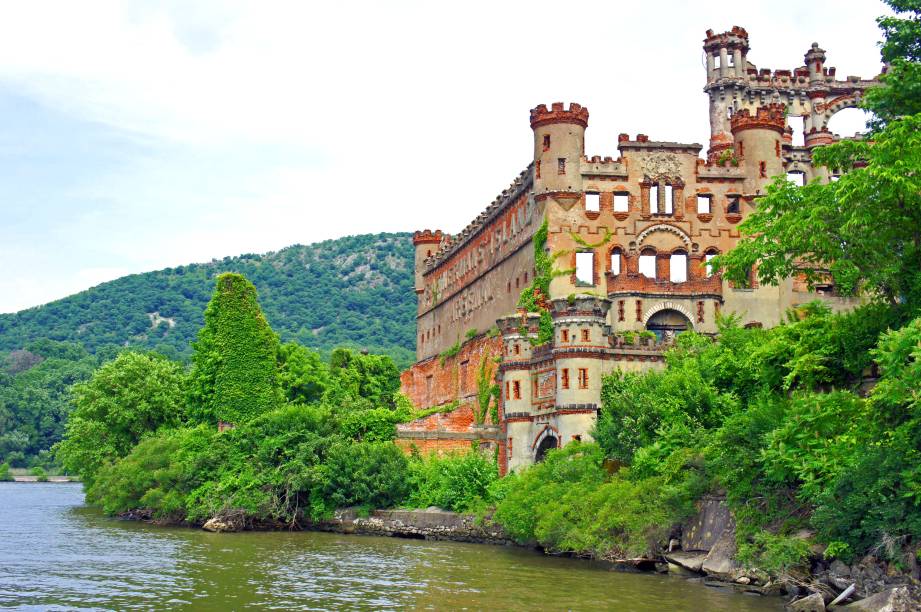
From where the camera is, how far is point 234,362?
6794cm

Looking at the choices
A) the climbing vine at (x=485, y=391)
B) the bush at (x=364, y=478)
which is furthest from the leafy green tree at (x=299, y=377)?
the bush at (x=364, y=478)

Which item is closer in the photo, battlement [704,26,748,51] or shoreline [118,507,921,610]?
shoreline [118,507,921,610]

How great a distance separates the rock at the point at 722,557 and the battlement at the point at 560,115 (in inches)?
1151

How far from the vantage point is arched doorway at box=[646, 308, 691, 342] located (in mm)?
61062

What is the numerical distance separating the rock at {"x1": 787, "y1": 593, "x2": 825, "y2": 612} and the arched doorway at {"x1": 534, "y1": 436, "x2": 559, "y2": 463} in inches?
889

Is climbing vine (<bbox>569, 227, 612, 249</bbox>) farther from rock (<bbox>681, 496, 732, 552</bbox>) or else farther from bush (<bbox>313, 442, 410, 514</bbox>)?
rock (<bbox>681, 496, 732, 552</bbox>)

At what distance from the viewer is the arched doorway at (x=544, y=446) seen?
54.4m

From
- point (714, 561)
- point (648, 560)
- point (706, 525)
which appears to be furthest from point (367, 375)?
point (714, 561)

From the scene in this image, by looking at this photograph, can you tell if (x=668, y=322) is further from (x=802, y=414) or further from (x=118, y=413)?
(x=118, y=413)

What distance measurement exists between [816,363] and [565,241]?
24357 millimetres

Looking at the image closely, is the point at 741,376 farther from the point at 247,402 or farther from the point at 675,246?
the point at 247,402

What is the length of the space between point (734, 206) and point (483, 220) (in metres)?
17.6

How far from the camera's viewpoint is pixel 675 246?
62844 millimetres

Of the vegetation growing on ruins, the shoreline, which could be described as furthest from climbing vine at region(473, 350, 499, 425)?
the vegetation growing on ruins
